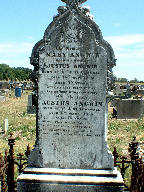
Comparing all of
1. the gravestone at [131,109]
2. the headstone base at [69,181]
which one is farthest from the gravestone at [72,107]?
the gravestone at [131,109]

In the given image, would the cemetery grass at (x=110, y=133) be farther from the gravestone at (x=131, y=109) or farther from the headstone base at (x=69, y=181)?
the headstone base at (x=69, y=181)

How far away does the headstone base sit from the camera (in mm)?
3969

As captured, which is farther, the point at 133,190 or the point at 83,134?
the point at 133,190

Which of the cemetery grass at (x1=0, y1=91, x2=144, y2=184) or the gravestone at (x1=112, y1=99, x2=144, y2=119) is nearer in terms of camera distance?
the cemetery grass at (x1=0, y1=91, x2=144, y2=184)

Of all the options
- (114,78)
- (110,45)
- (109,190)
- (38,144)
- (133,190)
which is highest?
(110,45)

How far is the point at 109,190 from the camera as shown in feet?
13.1

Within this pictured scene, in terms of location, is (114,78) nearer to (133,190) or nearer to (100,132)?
(100,132)

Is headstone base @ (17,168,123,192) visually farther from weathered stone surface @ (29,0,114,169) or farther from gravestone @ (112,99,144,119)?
gravestone @ (112,99,144,119)

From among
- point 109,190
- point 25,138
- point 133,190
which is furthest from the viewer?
point 25,138

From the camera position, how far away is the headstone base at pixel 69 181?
13.0ft

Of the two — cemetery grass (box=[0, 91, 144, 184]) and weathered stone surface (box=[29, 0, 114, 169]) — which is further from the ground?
weathered stone surface (box=[29, 0, 114, 169])

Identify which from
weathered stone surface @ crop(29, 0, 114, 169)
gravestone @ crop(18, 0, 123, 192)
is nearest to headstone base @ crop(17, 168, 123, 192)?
gravestone @ crop(18, 0, 123, 192)

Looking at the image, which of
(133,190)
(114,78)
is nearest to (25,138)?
(133,190)

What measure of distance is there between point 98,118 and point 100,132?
0.73ft
